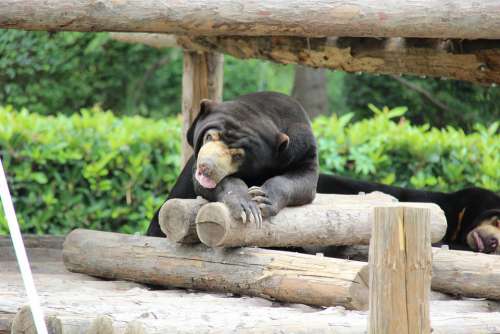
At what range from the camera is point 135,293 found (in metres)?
5.12

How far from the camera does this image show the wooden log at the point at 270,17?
5.20m

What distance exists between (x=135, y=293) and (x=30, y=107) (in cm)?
944

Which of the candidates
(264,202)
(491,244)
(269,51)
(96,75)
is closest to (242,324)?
(264,202)

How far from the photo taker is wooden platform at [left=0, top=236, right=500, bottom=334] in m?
4.05

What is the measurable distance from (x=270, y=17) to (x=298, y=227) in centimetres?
122

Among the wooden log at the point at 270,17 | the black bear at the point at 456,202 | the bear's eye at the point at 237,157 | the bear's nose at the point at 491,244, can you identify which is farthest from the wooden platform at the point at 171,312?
the black bear at the point at 456,202

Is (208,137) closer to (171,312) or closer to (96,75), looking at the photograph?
(171,312)

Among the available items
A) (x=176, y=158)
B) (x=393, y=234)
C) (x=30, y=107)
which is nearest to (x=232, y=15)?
(x=393, y=234)

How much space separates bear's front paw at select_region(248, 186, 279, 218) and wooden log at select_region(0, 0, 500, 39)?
3.16ft

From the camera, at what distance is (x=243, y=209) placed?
5.06 meters

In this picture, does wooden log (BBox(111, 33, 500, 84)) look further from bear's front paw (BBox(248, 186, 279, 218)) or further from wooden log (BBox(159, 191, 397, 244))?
wooden log (BBox(159, 191, 397, 244))

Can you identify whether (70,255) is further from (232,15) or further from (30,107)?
(30,107)

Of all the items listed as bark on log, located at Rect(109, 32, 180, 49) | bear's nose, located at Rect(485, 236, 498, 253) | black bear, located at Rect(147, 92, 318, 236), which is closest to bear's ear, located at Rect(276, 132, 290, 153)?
black bear, located at Rect(147, 92, 318, 236)

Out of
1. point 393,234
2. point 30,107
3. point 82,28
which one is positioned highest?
point 82,28
